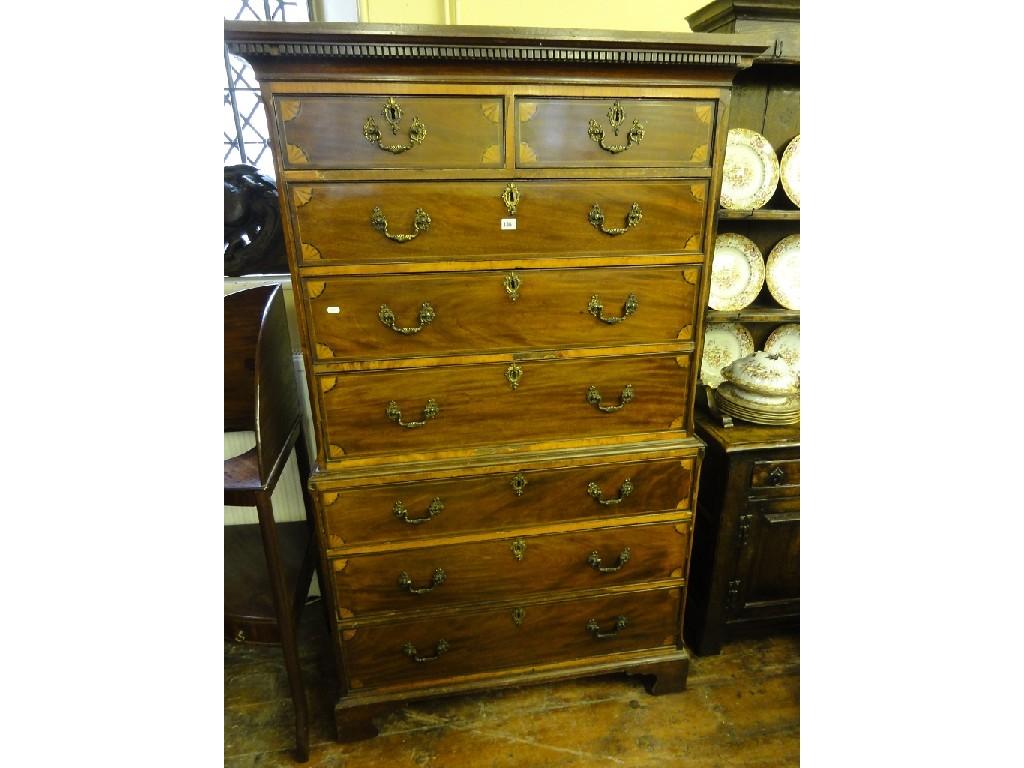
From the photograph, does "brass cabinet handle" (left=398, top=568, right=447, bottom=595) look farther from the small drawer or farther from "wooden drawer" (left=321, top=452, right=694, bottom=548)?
the small drawer

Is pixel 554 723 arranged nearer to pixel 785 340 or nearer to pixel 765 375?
pixel 765 375

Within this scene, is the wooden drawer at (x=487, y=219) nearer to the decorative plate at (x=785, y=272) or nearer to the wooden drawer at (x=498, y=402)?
the wooden drawer at (x=498, y=402)

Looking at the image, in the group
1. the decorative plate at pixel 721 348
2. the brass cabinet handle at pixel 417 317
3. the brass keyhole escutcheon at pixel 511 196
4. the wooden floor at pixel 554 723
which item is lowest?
the wooden floor at pixel 554 723

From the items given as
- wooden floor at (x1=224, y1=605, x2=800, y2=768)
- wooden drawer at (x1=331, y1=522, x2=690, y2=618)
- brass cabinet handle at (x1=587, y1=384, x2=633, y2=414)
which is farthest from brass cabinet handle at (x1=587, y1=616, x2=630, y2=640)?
brass cabinet handle at (x1=587, y1=384, x2=633, y2=414)

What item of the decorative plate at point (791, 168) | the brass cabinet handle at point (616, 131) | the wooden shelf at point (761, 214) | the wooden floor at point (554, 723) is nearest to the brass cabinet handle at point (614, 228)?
the brass cabinet handle at point (616, 131)

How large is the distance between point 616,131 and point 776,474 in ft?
3.75

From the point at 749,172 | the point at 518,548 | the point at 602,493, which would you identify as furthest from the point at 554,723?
the point at 749,172

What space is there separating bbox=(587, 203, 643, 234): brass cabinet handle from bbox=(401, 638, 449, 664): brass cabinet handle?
124cm

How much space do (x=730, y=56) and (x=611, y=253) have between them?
0.49m

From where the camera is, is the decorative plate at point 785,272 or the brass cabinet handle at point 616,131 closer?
the brass cabinet handle at point 616,131

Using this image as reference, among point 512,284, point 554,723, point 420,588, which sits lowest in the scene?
point 554,723

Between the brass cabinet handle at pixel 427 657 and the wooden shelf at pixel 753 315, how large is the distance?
133 cm

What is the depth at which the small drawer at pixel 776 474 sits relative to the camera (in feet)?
5.64

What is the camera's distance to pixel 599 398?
149 cm
